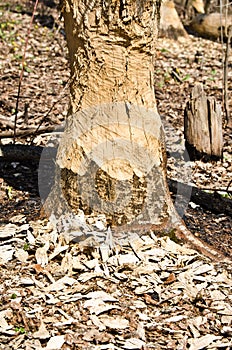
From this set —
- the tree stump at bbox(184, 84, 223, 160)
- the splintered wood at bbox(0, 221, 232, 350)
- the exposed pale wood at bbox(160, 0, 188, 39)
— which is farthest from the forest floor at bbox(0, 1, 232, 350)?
the exposed pale wood at bbox(160, 0, 188, 39)

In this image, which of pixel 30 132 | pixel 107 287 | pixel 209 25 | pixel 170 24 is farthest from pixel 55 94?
pixel 209 25

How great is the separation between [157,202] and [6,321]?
1.24m

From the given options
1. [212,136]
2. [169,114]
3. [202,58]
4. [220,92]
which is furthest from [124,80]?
[202,58]

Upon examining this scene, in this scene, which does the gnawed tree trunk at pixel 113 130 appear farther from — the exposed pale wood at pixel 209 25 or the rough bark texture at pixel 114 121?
the exposed pale wood at pixel 209 25

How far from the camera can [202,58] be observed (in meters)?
9.38

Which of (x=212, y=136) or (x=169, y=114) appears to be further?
(x=169, y=114)

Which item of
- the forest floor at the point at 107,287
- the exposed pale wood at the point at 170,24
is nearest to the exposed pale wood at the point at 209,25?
the exposed pale wood at the point at 170,24

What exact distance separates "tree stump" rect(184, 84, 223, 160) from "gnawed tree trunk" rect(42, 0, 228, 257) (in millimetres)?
2167

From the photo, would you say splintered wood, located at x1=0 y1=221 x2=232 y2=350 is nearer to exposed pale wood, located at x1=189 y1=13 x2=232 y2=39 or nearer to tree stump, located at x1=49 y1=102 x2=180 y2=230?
tree stump, located at x1=49 y1=102 x2=180 y2=230

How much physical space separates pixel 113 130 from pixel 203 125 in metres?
2.46

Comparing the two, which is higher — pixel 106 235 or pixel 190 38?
pixel 190 38

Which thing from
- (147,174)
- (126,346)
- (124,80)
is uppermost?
(124,80)

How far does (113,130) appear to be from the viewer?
3510 mm

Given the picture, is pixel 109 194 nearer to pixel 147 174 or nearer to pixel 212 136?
pixel 147 174
